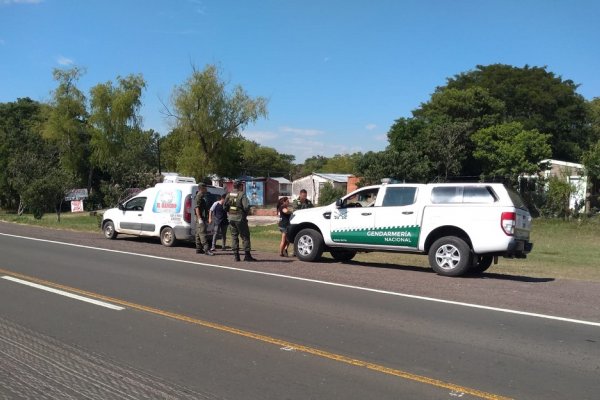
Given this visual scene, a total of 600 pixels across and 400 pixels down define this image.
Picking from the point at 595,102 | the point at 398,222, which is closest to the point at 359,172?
the point at 398,222

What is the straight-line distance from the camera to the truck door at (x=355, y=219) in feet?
41.7

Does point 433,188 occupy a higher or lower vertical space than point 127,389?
higher

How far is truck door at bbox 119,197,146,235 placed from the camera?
18.2 m

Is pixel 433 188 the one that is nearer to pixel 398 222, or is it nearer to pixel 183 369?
pixel 398 222

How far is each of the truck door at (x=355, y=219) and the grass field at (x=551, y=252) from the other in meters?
2.06

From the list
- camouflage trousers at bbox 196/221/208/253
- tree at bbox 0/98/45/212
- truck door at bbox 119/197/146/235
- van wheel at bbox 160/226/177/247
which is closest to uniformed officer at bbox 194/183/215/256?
camouflage trousers at bbox 196/221/208/253

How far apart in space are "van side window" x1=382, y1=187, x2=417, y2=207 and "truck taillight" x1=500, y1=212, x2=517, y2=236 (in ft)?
6.70

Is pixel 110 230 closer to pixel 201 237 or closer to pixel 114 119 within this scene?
pixel 201 237

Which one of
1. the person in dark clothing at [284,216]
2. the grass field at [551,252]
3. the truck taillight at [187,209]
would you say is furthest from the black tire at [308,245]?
the truck taillight at [187,209]

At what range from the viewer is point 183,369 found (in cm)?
513

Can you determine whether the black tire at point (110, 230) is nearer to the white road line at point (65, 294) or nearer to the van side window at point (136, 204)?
the van side window at point (136, 204)

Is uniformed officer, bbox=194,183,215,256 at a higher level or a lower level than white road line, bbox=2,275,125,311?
higher

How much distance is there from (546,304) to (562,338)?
90.9 inches

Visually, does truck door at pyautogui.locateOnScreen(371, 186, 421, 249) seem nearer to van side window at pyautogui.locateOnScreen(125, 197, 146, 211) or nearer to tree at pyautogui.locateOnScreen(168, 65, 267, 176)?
A: van side window at pyautogui.locateOnScreen(125, 197, 146, 211)
